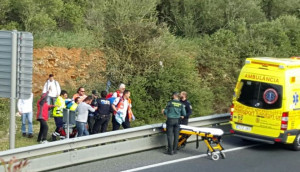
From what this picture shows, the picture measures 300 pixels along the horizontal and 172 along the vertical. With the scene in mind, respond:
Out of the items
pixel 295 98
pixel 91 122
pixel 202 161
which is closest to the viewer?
pixel 202 161

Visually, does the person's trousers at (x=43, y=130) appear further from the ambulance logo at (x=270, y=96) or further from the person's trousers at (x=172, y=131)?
the ambulance logo at (x=270, y=96)

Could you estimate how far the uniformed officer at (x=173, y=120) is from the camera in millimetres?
Answer: 12641

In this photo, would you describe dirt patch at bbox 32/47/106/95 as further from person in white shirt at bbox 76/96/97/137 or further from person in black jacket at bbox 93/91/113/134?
person in white shirt at bbox 76/96/97/137

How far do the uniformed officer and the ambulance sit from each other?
1.97m

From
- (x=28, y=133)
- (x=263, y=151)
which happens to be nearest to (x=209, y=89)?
(x=263, y=151)

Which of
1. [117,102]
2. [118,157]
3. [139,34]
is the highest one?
[139,34]

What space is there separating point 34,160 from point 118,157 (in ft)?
7.92

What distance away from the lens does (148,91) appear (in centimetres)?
1805

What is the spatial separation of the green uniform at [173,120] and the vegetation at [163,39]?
13.7 ft

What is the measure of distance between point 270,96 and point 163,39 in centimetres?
647

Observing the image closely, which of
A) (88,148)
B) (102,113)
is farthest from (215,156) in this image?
(102,113)

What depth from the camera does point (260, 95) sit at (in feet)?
44.8

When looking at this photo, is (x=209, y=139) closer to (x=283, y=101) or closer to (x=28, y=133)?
(x=283, y=101)

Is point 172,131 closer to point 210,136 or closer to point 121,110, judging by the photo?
point 210,136
